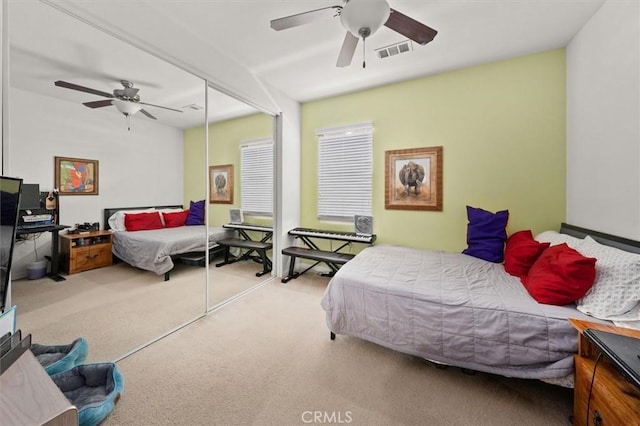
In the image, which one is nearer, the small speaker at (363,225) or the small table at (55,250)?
the small table at (55,250)

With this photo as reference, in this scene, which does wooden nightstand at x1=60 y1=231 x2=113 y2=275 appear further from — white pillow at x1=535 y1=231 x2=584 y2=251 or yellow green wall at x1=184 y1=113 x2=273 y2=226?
white pillow at x1=535 y1=231 x2=584 y2=251

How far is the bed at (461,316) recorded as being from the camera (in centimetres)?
146

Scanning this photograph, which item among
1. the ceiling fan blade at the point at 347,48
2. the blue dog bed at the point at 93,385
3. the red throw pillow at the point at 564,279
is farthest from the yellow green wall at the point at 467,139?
the blue dog bed at the point at 93,385

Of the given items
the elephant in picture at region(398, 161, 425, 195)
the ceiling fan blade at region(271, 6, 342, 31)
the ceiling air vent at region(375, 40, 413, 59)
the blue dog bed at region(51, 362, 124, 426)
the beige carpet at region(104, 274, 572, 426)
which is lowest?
the beige carpet at region(104, 274, 572, 426)

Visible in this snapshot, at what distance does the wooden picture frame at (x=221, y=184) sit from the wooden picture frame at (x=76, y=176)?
0.95 metres

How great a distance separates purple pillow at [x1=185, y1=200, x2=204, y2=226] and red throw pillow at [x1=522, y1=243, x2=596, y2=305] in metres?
2.96

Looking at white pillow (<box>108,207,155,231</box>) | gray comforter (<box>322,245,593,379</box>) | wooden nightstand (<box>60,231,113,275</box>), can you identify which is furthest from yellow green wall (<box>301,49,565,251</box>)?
wooden nightstand (<box>60,231,113,275</box>)

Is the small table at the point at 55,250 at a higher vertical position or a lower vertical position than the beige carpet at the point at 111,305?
higher

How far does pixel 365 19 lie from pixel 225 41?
156 cm

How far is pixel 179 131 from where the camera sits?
2568mm

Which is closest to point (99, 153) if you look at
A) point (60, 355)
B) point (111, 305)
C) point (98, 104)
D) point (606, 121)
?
point (98, 104)

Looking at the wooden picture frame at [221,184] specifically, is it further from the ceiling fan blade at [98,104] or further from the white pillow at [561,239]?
the white pillow at [561,239]

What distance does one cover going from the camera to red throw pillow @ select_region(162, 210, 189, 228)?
8.33 ft

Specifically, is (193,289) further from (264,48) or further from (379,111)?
(379,111)
